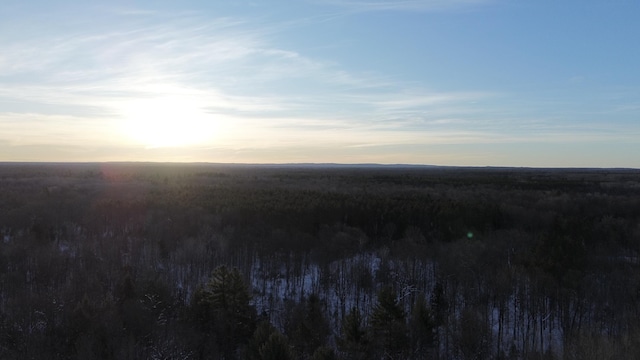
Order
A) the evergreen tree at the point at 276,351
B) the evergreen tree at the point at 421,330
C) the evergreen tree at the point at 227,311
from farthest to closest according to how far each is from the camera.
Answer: the evergreen tree at the point at 227,311 → the evergreen tree at the point at 421,330 → the evergreen tree at the point at 276,351

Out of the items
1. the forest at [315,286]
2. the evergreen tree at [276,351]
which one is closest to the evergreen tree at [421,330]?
the forest at [315,286]

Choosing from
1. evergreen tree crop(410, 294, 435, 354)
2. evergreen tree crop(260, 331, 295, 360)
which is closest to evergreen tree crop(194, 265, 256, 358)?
evergreen tree crop(260, 331, 295, 360)

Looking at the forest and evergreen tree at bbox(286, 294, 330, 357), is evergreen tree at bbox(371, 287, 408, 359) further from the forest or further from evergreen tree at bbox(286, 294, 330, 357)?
evergreen tree at bbox(286, 294, 330, 357)

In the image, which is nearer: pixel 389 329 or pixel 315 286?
pixel 389 329

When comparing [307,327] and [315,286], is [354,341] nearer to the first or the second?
[307,327]

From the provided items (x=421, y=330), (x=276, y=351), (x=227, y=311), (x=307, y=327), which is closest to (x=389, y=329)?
(x=421, y=330)

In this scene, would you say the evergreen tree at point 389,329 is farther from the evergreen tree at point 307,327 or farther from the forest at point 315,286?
the evergreen tree at point 307,327

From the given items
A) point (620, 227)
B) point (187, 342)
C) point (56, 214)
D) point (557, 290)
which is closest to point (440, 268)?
point (557, 290)

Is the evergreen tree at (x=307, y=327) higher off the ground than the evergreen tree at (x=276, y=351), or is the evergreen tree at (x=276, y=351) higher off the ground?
the evergreen tree at (x=276, y=351)
